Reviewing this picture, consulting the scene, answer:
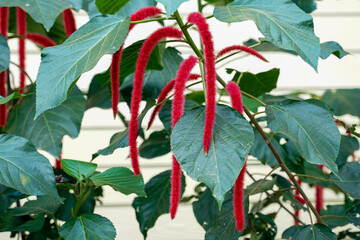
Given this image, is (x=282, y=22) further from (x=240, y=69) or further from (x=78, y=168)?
(x=240, y=69)

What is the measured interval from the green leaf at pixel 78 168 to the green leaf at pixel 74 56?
0.22 metres

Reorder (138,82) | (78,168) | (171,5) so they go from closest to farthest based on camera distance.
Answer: (171,5), (138,82), (78,168)

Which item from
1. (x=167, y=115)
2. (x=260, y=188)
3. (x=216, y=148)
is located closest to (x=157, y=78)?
(x=167, y=115)

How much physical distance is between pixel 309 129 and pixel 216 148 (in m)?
0.17

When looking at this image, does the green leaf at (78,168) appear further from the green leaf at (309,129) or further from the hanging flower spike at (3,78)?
the green leaf at (309,129)

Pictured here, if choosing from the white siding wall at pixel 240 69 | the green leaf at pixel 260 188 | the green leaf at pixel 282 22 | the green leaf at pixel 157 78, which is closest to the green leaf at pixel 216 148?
the green leaf at pixel 282 22

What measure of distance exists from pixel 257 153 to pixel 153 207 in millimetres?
239

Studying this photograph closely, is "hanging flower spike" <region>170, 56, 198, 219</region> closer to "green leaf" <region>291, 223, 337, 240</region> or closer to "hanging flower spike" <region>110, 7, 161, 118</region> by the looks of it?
"hanging flower spike" <region>110, 7, 161, 118</region>

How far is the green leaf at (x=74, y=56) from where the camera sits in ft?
1.64

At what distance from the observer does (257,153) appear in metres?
0.93

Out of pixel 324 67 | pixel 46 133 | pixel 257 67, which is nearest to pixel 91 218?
pixel 46 133

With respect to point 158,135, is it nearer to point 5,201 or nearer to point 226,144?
point 5,201

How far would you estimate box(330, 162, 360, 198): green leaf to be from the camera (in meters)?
0.78

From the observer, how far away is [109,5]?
2.09 feet
